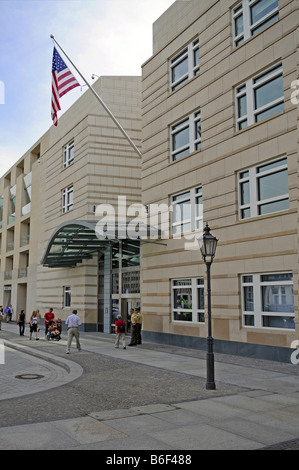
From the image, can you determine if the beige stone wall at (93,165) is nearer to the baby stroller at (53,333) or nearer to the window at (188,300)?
the baby stroller at (53,333)

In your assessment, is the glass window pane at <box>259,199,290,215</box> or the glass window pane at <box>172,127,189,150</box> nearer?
the glass window pane at <box>259,199,290,215</box>

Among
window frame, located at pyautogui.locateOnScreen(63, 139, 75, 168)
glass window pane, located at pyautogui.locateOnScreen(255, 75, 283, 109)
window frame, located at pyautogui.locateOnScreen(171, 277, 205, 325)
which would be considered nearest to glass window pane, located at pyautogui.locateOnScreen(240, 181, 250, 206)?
glass window pane, located at pyautogui.locateOnScreen(255, 75, 283, 109)

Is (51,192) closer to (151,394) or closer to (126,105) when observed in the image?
(126,105)

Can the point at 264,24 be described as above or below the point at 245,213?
above

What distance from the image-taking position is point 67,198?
109ft

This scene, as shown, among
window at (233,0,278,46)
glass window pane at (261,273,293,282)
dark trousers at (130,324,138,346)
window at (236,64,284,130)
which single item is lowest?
dark trousers at (130,324,138,346)

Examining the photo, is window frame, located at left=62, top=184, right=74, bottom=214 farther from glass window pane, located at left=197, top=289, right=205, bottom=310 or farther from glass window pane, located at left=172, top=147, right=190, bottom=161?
glass window pane, located at left=197, top=289, right=205, bottom=310

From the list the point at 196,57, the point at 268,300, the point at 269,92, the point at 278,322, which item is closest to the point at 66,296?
the point at 196,57

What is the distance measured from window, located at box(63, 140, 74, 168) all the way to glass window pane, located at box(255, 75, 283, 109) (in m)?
18.9

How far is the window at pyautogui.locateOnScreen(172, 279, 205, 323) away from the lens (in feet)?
61.8

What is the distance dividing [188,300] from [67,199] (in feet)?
55.1

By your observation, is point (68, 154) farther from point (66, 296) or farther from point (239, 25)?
point (239, 25)

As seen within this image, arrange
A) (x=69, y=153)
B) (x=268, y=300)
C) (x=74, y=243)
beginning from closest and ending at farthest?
(x=268, y=300) < (x=74, y=243) < (x=69, y=153)

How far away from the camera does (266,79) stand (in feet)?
52.9
